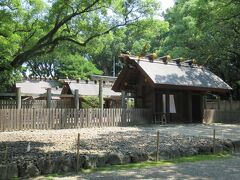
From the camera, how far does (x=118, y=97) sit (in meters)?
39.3

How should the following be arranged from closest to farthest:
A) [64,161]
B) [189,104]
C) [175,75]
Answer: [64,161], [175,75], [189,104]

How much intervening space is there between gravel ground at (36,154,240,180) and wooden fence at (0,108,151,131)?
11959 mm

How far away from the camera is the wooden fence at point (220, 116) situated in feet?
102

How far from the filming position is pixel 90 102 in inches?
1447

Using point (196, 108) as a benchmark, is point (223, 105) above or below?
above

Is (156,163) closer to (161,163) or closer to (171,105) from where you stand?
(161,163)

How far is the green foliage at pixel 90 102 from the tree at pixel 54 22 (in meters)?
17.9

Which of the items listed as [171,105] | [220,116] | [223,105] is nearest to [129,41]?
[223,105]

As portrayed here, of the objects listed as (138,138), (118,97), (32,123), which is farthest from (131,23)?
(118,97)

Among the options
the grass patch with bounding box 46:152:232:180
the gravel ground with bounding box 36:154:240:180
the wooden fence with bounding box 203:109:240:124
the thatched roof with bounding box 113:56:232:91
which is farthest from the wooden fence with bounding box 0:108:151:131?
the gravel ground with bounding box 36:154:240:180

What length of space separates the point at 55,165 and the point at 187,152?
5666 millimetres

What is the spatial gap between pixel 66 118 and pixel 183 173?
13698mm

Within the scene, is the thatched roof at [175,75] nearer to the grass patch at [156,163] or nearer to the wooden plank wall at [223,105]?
the wooden plank wall at [223,105]

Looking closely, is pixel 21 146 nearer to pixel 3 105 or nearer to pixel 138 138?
pixel 138 138
